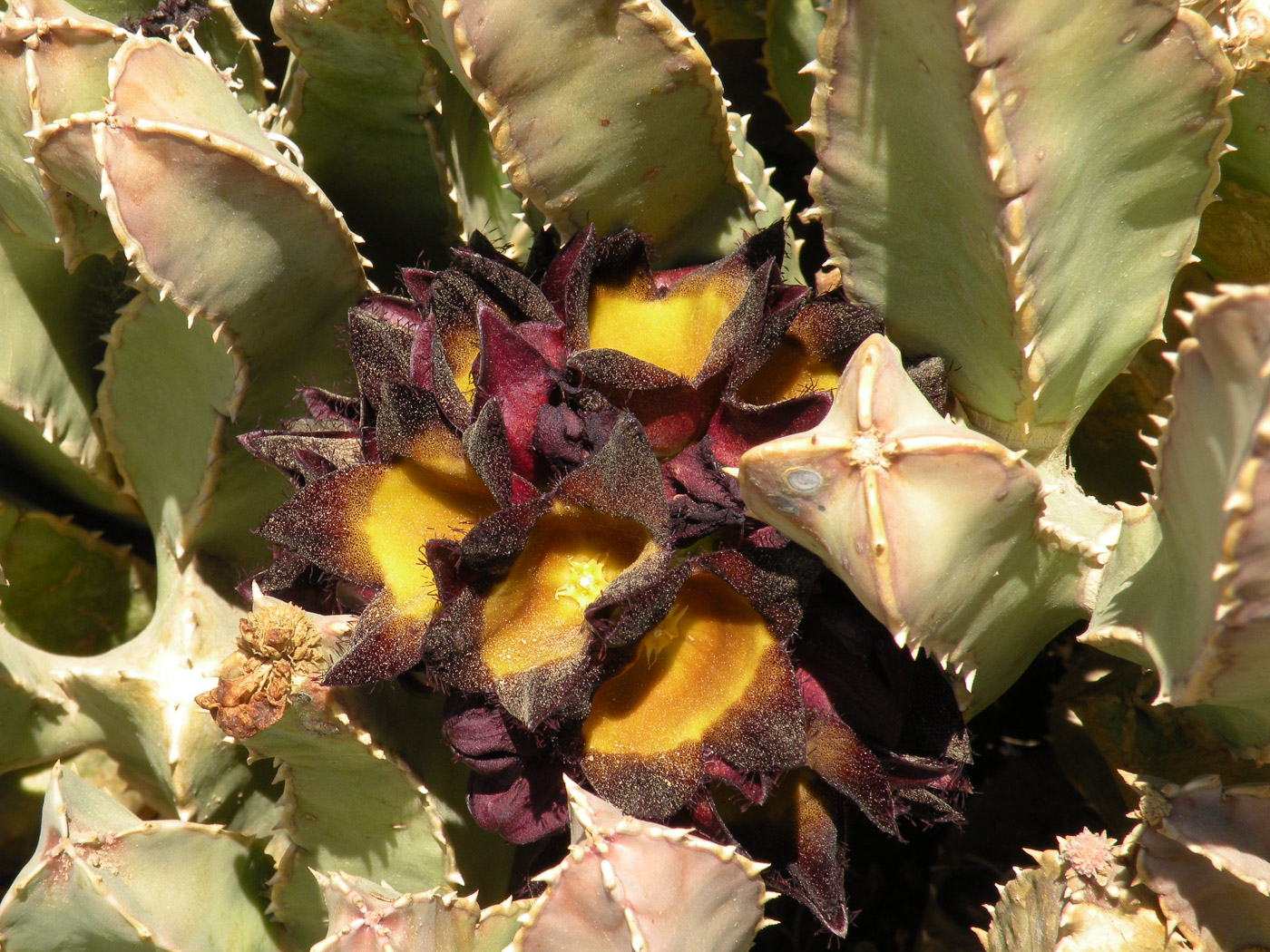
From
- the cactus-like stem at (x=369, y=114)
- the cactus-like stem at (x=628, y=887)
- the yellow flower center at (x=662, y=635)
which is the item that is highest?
the cactus-like stem at (x=369, y=114)

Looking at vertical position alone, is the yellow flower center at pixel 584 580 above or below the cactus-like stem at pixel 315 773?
above

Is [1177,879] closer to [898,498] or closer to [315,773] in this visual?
[898,498]

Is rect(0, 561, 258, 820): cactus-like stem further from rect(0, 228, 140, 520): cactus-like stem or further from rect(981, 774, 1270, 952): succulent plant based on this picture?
rect(981, 774, 1270, 952): succulent plant

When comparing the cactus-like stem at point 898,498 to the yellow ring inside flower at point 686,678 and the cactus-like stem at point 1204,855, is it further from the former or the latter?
the cactus-like stem at point 1204,855

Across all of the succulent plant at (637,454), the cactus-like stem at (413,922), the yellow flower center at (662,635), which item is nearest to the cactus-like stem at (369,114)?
the succulent plant at (637,454)

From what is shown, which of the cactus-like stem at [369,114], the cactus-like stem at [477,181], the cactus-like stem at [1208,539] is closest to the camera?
the cactus-like stem at [1208,539]

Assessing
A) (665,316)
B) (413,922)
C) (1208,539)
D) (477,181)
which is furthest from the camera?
(477,181)

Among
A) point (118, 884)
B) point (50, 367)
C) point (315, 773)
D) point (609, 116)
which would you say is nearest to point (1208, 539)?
point (609, 116)

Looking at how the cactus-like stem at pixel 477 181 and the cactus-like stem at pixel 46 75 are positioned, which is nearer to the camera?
the cactus-like stem at pixel 46 75
